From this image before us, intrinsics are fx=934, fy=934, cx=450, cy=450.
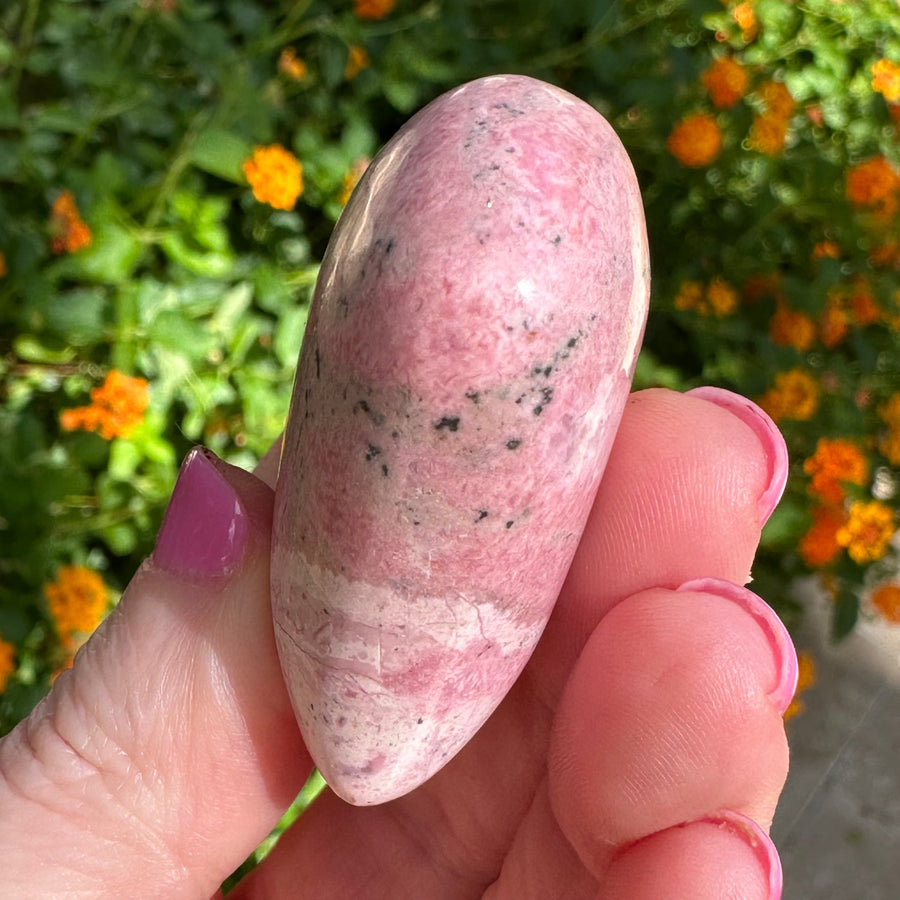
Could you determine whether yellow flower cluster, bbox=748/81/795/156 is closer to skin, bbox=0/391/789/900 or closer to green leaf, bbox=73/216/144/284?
skin, bbox=0/391/789/900

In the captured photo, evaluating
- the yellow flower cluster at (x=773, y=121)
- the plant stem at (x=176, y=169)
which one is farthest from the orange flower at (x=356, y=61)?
the yellow flower cluster at (x=773, y=121)

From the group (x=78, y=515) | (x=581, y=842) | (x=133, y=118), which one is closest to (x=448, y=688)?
(x=581, y=842)

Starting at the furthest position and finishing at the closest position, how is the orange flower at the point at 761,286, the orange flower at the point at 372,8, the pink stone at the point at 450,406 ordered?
the orange flower at the point at 761,286
the orange flower at the point at 372,8
the pink stone at the point at 450,406

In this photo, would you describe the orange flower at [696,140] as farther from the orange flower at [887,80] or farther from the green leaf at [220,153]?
the green leaf at [220,153]

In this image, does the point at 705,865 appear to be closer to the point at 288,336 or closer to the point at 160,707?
the point at 160,707

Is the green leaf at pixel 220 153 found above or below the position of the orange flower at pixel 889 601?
above

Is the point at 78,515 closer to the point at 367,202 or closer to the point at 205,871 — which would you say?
the point at 205,871

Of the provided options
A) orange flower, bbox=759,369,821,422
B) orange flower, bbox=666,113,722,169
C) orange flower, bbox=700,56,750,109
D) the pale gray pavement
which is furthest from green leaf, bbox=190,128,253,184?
the pale gray pavement
